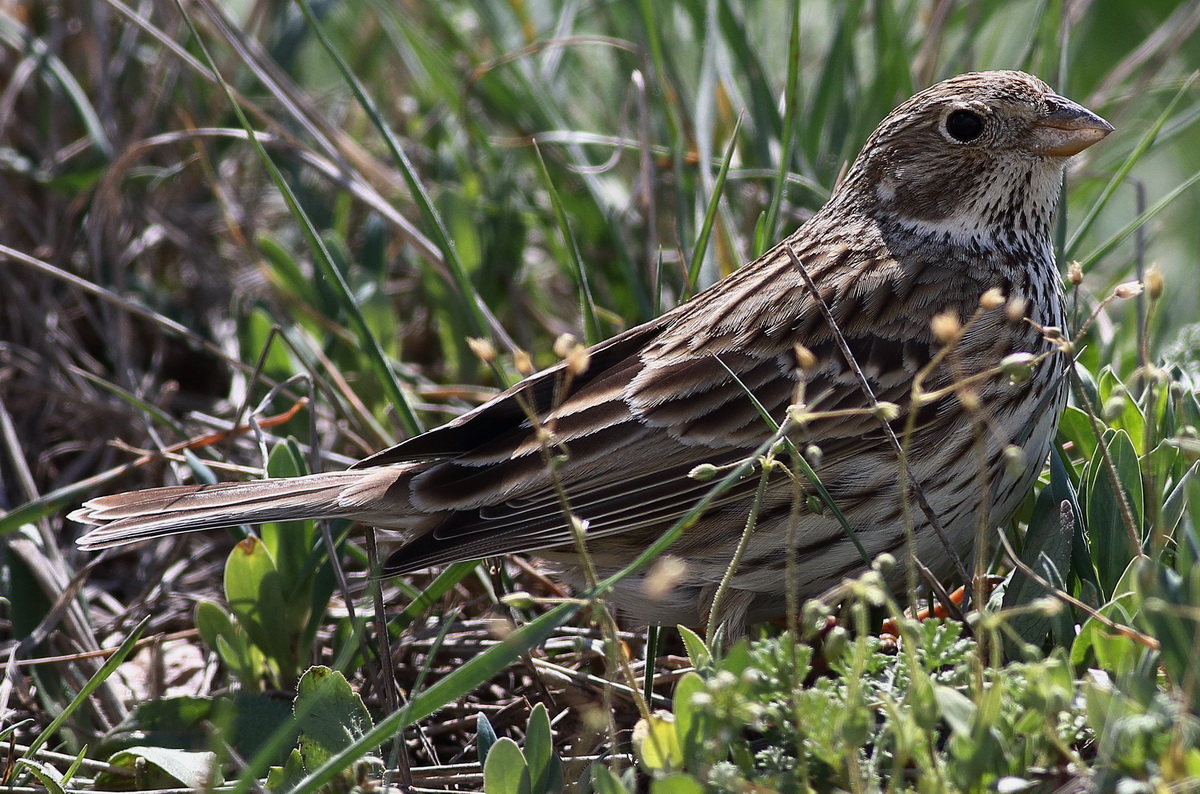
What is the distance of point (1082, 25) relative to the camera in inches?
207

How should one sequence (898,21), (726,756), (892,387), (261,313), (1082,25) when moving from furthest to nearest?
(1082,25)
(898,21)
(261,313)
(892,387)
(726,756)

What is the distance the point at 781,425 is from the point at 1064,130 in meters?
1.08

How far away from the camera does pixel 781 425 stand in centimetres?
295

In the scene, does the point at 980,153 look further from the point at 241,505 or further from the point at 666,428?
the point at 241,505

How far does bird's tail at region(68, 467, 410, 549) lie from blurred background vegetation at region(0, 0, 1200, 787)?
0.23 metres

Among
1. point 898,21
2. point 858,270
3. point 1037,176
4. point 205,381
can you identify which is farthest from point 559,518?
point 898,21

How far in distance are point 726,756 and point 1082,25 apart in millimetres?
4080

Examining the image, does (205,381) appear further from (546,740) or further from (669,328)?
(546,740)

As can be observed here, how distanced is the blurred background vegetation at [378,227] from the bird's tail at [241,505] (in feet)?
0.75

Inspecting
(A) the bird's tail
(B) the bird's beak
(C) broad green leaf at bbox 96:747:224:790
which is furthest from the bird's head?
(C) broad green leaf at bbox 96:747:224:790

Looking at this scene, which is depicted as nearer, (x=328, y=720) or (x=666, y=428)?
(x=328, y=720)

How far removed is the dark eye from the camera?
3.31m

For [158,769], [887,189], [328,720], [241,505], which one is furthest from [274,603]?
[887,189]

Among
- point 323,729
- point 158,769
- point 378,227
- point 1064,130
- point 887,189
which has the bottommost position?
point 158,769
